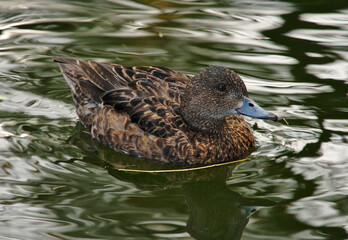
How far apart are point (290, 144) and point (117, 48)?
153 inches

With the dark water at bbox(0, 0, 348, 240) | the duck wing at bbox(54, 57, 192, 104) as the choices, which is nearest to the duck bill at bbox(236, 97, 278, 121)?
the dark water at bbox(0, 0, 348, 240)

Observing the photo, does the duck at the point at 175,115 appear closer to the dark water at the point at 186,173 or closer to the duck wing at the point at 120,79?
the duck wing at the point at 120,79

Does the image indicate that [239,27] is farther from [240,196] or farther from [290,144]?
[240,196]

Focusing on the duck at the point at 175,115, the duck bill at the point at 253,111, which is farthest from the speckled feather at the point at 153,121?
the duck bill at the point at 253,111

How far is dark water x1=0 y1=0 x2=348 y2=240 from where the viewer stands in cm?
593

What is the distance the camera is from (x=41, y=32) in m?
10.7

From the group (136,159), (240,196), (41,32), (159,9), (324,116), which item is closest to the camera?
(240,196)

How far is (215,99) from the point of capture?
717cm

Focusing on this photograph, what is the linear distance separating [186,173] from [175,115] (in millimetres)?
730

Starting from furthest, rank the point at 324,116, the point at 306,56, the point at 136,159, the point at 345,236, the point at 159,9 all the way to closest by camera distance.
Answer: the point at 159,9
the point at 306,56
the point at 324,116
the point at 136,159
the point at 345,236

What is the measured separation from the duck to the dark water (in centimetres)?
23

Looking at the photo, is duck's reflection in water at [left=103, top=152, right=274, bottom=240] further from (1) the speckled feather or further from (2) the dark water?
(1) the speckled feather

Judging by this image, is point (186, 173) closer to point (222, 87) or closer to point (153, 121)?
point (153, 121)

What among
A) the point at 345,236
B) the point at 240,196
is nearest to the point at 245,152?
the point at 240,196
